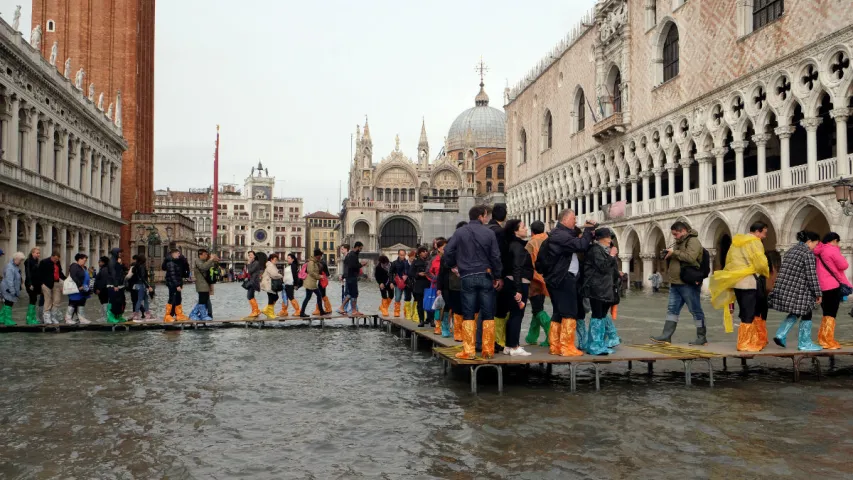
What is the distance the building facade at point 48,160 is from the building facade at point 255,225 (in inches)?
3300

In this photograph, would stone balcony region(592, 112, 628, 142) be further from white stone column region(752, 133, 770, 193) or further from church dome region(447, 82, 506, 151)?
church dome region(447, 82, 506, 151)

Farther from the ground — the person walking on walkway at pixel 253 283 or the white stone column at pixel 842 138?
the white stone column at pixel 842 138

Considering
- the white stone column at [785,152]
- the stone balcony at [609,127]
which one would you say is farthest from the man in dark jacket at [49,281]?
the stone balcony at [609,127]

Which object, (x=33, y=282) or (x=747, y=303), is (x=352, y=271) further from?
(x=747, y=303)

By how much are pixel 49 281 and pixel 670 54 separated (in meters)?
28.9

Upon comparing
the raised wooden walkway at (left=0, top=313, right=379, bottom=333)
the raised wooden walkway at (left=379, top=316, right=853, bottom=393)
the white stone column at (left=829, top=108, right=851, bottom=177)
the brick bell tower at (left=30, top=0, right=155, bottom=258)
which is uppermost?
the brick bell tower at (left=30, top=0, right=155, bottom=258)

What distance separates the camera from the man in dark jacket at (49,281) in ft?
50.3

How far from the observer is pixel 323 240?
5281 inches

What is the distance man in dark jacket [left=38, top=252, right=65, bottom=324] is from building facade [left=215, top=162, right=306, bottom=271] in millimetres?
114681

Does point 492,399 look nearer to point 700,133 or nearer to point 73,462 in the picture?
point 73,462

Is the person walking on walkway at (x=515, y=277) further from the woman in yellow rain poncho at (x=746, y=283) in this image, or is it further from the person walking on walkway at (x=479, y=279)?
the woman in yellow rain poncho at (x=746, y=283)

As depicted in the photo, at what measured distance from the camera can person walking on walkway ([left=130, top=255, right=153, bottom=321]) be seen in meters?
16.3

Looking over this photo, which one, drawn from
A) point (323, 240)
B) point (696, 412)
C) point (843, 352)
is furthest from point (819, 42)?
point (323, 240)

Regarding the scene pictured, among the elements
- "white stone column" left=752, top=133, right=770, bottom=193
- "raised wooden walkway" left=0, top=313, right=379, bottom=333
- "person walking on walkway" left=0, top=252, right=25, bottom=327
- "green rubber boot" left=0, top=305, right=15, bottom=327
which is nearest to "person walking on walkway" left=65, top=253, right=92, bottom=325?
"raised wooden walkway" left=0, top=313, right=379, bottom=333
